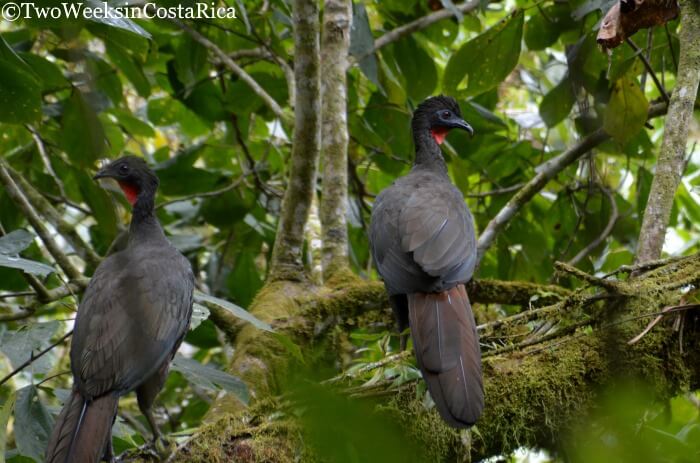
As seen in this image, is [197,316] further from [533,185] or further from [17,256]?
[533,185]

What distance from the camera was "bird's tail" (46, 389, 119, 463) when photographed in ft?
10.6

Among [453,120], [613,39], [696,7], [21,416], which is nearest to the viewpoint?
[21,416]

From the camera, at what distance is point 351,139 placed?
21.9 feet

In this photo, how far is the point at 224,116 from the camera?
6.52m

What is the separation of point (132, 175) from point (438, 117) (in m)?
1.90

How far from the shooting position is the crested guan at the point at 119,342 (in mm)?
3311

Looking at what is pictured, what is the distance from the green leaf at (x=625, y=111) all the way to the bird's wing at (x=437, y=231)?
928 millimetres

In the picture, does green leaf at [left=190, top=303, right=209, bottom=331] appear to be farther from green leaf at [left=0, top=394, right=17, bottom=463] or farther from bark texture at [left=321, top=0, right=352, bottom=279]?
bark texture at [left=321, top=0, right=352, bottom=279]

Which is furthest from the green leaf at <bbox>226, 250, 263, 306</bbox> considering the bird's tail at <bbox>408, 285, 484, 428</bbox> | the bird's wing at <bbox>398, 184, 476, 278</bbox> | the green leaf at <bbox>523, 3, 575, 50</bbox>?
the bird's tail at <bbox>408, 285, 484, 428</bbox>

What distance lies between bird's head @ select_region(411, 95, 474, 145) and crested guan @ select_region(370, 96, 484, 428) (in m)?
0.24

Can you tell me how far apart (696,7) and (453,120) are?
1552mm

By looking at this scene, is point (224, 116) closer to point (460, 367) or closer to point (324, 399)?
point (460, 367)

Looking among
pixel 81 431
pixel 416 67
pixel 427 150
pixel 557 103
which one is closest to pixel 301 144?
pixel 427 150

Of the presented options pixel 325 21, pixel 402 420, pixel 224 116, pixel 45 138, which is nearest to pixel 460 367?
pixel 402 420
